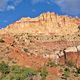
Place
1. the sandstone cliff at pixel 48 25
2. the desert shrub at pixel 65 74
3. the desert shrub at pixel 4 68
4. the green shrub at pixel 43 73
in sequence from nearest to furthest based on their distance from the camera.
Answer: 1. the green shrub at pixel 43 73
2. the desert shrub at pixel 65 74
3. the desert shrub at pixel 4 68
4. the sandstone cliff at pixel 48 25

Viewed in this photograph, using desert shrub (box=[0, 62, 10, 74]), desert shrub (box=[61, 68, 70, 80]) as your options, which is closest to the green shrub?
desert shrub (box=[61, 68, 70, 80])

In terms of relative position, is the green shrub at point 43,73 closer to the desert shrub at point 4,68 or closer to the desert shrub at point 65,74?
the desert shrub at point 65,74

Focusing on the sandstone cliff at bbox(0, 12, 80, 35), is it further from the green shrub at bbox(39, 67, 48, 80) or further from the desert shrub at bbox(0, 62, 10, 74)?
the green shrub at bbox(39, 67, 48, 80)

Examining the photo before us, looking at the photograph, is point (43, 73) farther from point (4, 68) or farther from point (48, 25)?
point (48, 25)

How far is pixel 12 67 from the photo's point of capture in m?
23.9

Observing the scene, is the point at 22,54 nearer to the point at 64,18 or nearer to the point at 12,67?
the point at 12,67

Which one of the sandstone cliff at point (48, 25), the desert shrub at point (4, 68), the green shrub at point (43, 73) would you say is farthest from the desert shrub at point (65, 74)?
the sandstone cliff at point (48, 25)

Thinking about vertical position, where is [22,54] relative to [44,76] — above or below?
above

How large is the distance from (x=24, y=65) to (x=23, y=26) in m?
101

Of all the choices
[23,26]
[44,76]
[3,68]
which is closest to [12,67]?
[3,68]

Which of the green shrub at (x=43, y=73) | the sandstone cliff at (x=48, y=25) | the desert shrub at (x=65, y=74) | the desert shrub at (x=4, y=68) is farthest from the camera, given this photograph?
the sandstone cliff at (x=48, y=25)

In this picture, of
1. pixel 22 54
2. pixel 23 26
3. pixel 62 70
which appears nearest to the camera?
pixel 62 70

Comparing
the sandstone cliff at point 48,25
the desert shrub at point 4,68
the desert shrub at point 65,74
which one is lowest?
the desert shrub at point 65,74

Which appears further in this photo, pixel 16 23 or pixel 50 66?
pixel 16 23
